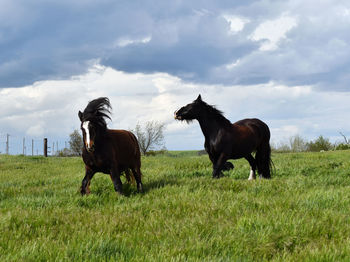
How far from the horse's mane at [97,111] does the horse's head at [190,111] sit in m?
2.33

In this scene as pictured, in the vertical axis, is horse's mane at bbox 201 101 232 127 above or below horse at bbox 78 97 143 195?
above

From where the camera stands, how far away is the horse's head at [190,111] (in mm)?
8797

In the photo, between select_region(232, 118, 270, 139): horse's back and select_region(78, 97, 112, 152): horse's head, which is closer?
select_region(78, 97, 112, 152): horse's head

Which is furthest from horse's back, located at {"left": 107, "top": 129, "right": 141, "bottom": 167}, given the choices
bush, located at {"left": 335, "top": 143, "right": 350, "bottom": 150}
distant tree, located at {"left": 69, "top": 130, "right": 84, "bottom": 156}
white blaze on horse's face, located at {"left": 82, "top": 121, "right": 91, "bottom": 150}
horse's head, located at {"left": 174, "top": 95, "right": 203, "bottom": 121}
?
distant tree, located at {"left": 69, "top": 130, "right": 84, "bottom": 156}

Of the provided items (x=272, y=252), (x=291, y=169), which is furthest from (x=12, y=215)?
(x=291, y=169)

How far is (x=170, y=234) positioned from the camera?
13.6ft

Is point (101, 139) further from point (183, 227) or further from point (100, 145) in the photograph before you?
point (183, 227)

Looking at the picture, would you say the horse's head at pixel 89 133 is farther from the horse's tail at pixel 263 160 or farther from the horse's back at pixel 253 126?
the horse's tail at pixel 263 160

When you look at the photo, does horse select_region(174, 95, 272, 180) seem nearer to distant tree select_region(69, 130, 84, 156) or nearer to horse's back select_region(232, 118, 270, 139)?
horse's back select_region(232, 118, 270, 139)

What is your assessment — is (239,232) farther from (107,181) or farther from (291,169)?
(291,169)

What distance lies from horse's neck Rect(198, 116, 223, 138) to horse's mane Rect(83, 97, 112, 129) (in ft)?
9.51

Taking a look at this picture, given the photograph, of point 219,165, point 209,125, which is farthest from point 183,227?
point 209,125

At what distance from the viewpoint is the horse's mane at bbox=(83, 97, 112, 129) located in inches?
258

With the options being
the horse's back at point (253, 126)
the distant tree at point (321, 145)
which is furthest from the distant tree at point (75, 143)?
the horse's back at point (253, 126)
